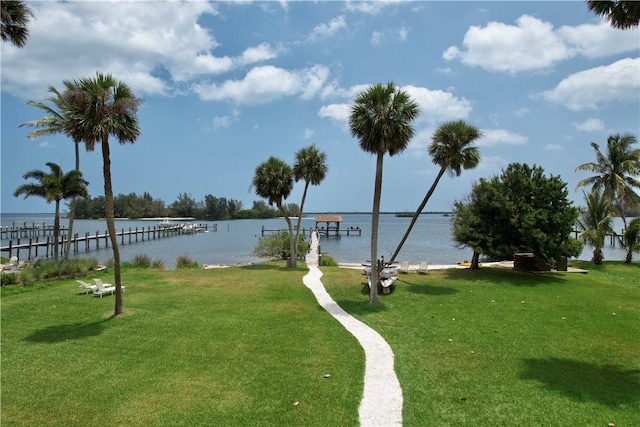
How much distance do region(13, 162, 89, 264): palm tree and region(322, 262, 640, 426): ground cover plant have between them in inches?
723

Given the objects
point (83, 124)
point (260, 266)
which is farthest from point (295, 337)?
point (260, 266)

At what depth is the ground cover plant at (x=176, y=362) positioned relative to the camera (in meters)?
6.14

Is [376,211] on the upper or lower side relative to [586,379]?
upper

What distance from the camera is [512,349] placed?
30.3ft

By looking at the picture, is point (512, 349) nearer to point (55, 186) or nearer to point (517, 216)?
point (517, 216)

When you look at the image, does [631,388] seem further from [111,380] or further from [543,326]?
[111,380]

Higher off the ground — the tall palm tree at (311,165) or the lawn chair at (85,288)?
the tall palm tree at (311,165)

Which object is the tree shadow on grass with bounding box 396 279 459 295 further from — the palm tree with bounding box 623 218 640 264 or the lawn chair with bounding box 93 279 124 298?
the palm tree with bounding box 623 218 640 264

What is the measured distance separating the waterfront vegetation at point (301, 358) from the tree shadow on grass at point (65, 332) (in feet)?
0.19

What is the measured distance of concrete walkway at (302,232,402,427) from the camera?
6055 mm

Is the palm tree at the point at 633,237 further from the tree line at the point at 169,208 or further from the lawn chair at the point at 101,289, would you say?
the tree line at the point at 169,208

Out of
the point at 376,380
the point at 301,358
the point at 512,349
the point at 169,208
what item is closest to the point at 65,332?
the point at 301,358

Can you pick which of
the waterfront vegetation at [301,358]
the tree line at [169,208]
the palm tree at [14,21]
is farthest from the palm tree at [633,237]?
the tree line at [169,208]

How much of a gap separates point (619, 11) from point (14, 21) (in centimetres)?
1440
